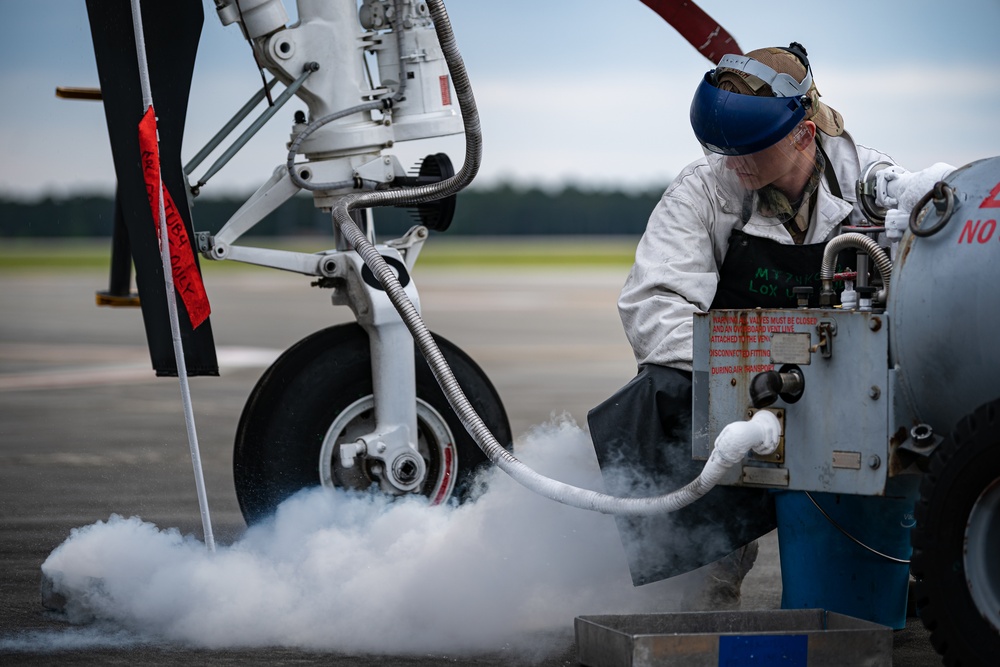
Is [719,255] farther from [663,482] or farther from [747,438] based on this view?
[747,438]

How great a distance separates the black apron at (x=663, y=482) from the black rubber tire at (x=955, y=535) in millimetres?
844

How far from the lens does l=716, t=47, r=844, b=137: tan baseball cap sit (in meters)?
3.21

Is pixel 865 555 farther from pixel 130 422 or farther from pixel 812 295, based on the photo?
pixel 130 422

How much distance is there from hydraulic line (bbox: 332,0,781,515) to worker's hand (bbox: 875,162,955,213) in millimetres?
654

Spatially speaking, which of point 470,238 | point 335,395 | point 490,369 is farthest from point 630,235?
point 335,395

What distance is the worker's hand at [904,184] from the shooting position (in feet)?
10.2

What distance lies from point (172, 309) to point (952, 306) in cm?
208

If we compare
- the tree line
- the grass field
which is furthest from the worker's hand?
the tree line

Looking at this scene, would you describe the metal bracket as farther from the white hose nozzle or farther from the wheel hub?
the wheel hub

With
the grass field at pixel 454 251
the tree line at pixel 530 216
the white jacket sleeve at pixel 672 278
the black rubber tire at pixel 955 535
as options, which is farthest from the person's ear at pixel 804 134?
the tree line at pixel 530 216

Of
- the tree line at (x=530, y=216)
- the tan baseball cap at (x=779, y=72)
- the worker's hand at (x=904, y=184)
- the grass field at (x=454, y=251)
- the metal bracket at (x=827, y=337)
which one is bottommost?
the metal bracket at (x=827, y=337)

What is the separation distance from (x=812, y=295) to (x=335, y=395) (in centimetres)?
143

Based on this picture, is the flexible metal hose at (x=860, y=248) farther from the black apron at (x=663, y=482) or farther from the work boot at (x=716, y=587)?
the work boot at (x=716, y=587)

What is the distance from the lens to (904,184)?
3168 mm
